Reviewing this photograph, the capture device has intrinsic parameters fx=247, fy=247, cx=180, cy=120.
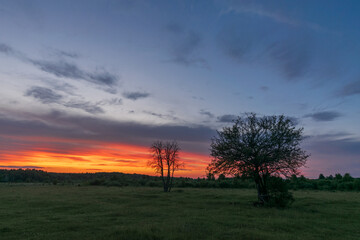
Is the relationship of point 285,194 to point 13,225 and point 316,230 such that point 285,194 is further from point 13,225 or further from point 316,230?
point 13,225

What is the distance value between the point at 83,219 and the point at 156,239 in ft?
35.8

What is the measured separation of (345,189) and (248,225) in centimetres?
8519

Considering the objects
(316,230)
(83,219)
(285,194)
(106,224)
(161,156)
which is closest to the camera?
(316,230)

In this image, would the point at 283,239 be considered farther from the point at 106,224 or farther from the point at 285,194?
the point at 285,194

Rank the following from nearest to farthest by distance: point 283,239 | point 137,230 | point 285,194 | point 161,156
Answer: point 283,239 → point 137,230 → point 285,194 → point 161,156

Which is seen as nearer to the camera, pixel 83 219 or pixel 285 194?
pixel 83 219

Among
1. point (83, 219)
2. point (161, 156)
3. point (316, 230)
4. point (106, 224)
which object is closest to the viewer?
point (316, 230)

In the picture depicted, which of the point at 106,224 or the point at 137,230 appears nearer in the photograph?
the point at 137,230

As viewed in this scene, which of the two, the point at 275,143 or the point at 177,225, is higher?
the point at 275,143

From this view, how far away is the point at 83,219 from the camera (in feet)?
78.5

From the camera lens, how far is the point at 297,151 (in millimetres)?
35000

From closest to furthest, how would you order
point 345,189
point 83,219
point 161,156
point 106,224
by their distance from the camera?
point 106,224, point 83,219, point 161,156, point 345,189

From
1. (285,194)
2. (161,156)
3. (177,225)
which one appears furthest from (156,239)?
(161,156)

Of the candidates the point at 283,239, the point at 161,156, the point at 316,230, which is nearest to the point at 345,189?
the point at 161,156
